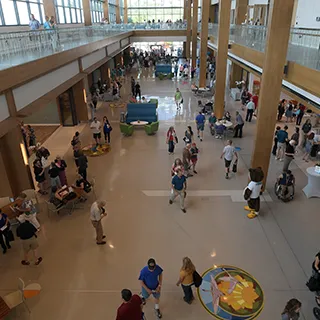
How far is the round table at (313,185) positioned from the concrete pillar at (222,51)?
8.77 meters

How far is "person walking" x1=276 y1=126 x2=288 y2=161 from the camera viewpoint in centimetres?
1145

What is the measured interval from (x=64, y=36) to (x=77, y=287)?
10098mm

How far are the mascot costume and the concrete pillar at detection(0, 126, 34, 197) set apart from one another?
6.38 m

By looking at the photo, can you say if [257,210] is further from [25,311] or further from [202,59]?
[202,59]

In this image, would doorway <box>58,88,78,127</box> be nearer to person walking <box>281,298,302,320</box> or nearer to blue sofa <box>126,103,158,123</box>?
blue sofa <box>126,103,158,123</box>

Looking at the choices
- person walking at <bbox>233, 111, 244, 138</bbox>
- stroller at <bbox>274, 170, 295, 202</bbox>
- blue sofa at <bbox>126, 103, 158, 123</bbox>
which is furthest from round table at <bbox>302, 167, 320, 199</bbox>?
blue sofa at <bbox>126, 103, 158, 123</bbox>

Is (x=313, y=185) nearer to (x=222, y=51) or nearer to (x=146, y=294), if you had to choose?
(x=146, y=294)

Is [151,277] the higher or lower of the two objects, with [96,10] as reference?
lower

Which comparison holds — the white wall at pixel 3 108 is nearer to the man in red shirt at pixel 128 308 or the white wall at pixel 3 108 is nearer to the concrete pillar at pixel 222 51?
the man in red shirt at pixel 128 308

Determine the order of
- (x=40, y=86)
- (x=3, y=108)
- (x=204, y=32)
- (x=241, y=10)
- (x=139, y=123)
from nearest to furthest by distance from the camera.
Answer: (x=3, y=108), (x=40, y=86), (x=139, y=123), (x=204, y=32), (x=241, y=10)

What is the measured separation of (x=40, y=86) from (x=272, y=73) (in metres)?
6.50

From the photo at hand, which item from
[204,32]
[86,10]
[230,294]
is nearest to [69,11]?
[86,10]

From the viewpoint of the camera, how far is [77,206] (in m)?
9.12

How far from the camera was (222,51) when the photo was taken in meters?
16.5
